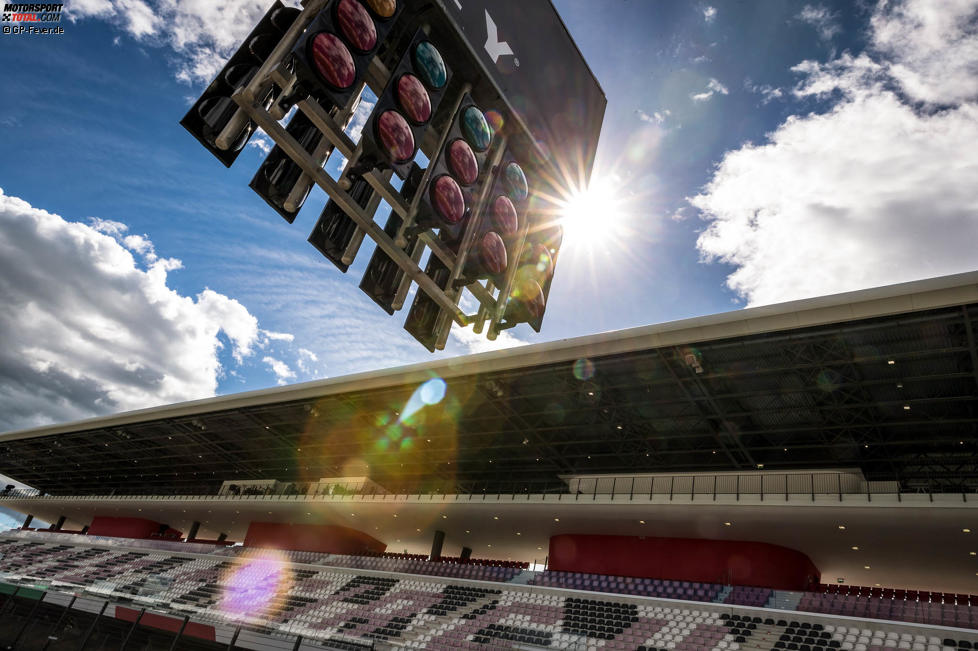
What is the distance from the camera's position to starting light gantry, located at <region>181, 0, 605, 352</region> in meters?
3.92

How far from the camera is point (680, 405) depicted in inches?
1026

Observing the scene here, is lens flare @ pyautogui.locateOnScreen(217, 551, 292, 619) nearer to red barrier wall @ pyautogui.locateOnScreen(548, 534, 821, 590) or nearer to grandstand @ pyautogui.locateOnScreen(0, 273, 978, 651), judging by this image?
grandstand @ pyautogui.locateOnScreen(0, 273, 978, 651)

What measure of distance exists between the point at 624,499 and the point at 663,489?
2389mm

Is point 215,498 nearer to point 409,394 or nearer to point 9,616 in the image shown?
point 9,616

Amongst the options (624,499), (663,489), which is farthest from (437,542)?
(663,489)

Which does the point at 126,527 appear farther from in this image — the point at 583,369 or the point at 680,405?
the point at 680,405

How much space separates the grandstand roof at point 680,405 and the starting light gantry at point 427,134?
16709 mm

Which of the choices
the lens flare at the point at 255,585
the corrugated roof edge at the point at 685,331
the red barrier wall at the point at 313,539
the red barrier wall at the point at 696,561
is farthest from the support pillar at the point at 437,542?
the corrugated roof edge at the point at 685,331

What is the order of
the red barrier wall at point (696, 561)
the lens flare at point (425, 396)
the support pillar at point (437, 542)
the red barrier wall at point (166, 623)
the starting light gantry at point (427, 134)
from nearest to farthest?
the starting light gantry at point (427, 134), the red barrier wall at point (166, 623), the red barrier wall at point (696, 561), the lens flare at point (425, 396), the support pillar at point (437, 542)

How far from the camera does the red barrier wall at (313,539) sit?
147ft

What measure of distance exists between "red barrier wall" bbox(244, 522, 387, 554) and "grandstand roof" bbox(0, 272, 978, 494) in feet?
19.3

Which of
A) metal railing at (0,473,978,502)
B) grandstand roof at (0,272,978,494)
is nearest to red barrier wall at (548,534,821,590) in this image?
metal railing at (0,473,978,502)

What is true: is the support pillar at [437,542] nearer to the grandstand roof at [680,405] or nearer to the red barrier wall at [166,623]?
the grandstand roof at [680,405]

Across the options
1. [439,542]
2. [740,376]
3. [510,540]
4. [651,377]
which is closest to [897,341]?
[740,376]
